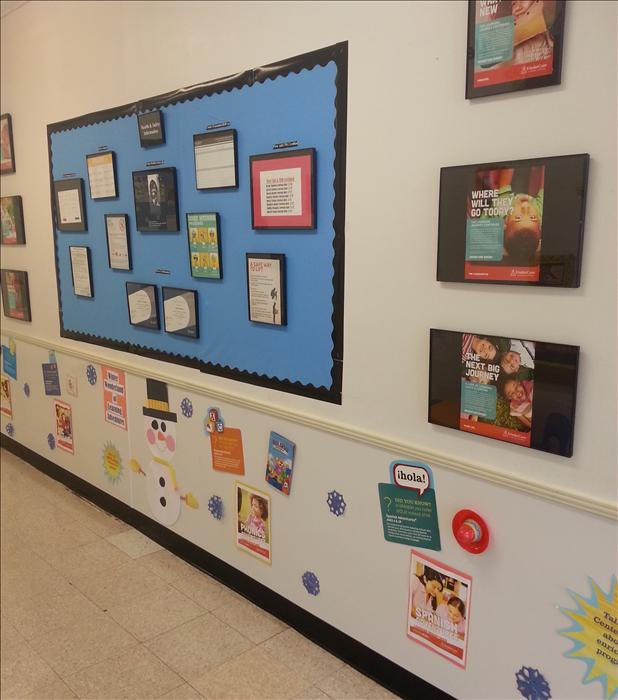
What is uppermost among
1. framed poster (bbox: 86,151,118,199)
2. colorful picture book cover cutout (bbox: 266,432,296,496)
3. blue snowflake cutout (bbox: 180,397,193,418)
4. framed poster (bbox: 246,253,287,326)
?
framed poster (bbox: 86,151,118,199)

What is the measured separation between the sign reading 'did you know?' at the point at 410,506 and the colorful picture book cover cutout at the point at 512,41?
3.37 ft

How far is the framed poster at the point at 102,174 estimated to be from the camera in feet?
8.63

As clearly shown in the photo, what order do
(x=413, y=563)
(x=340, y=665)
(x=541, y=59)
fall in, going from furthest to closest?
1. (x=340, y=665)
2. (x=413, y=563)
3. (x=541, y=59)

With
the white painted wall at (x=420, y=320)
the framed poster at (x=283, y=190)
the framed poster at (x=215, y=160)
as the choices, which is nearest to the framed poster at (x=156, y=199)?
the framed poster at (x=215, y=160)

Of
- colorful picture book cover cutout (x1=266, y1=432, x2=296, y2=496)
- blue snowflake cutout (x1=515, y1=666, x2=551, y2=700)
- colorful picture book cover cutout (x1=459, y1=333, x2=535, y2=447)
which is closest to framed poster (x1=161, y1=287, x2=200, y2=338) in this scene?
colorful picture book cover cutout (x1=266, y1=432, x2=296, y2=496)

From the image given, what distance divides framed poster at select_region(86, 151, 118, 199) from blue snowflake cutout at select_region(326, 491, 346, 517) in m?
1.68

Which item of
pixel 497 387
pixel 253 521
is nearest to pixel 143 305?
pixel 253 521

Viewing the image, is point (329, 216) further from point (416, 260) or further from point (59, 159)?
point (59, 159)

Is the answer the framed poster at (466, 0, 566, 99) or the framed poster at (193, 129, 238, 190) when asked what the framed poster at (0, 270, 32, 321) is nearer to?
the framed poster at (193, 129, 238, 190)

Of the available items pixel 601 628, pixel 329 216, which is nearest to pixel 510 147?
pixel 329 216

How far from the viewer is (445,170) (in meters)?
1.47

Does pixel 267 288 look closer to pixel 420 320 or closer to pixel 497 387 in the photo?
pixel 420 320

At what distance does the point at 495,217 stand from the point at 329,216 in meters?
0.55

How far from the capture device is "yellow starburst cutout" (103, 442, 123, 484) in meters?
2.99
